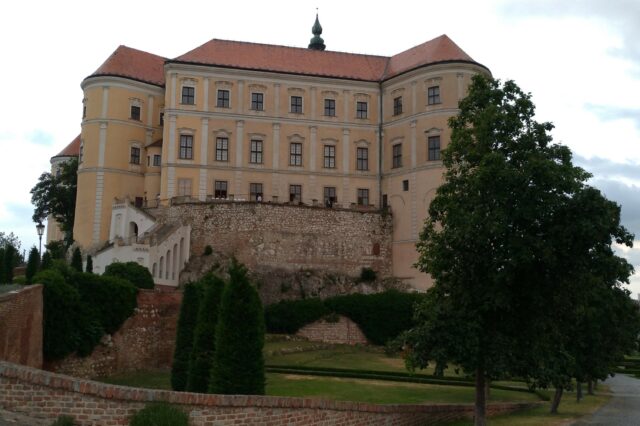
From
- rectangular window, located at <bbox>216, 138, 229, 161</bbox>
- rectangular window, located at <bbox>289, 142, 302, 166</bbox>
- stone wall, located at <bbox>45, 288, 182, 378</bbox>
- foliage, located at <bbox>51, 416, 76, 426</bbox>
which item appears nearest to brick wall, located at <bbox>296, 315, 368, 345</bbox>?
rectangular window, located at <bbox>289, 142, 302, 166</bbox>

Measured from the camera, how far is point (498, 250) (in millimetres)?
19703

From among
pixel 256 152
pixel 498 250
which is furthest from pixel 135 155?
pixel 498 250

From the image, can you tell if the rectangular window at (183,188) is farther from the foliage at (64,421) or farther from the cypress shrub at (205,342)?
the foliage at (64,421)

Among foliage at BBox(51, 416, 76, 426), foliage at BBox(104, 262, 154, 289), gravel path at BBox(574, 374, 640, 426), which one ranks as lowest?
gravel path at BBox(574, 374, 640, 426)

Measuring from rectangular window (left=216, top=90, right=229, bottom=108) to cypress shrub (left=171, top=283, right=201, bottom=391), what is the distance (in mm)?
29874

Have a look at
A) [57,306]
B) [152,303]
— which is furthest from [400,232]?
[57,306]

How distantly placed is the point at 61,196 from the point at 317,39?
32818 millimetres

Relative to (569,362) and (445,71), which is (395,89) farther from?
(569,362)

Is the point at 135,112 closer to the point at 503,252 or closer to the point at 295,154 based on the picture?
the point at 295,154

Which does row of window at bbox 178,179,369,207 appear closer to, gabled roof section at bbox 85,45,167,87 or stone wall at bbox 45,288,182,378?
gabled roof section at bbox 85,45,167,87

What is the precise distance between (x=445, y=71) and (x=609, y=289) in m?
29.7

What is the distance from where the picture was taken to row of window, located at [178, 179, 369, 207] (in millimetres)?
54312

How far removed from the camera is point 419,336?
20203 mm

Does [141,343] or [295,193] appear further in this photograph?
[295,193]
